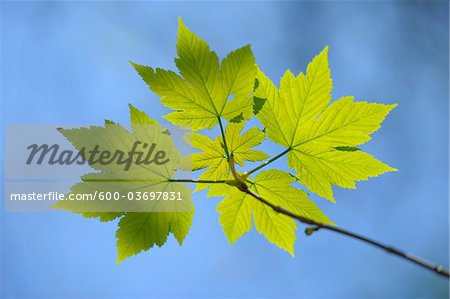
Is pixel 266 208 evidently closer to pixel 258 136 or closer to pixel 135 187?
pixel 258 136

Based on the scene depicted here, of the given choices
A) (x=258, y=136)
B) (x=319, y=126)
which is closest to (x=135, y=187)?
(x=258, y=136)

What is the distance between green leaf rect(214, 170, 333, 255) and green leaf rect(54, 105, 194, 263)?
124 mm

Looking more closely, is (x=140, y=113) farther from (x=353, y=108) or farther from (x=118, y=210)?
Result: (x=353, y=108)

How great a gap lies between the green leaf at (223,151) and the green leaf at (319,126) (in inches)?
2.5

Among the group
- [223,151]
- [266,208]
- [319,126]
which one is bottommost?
[266,208]

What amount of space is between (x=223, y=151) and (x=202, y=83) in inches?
9.1

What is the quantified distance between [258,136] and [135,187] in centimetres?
41

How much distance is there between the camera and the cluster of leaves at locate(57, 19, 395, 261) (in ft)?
4.02

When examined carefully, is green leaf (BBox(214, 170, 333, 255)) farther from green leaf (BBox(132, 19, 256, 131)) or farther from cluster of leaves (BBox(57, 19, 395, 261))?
green leaf (BBox(132, 19, 256, 131))

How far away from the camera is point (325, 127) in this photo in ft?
4.33

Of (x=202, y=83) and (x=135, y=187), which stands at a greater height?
(x=202, y=83)

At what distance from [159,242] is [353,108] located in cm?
72

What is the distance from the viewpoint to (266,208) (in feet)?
4.36

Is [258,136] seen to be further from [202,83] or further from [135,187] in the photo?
[135,187]
